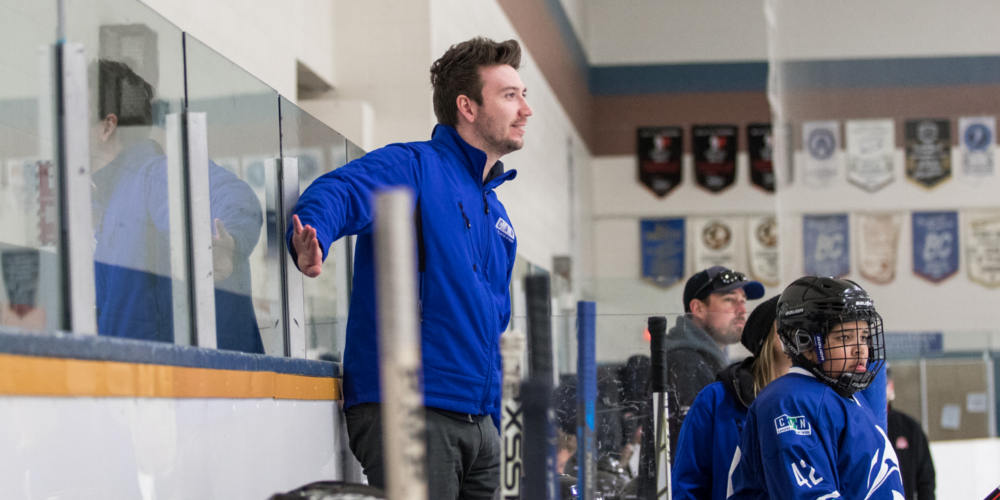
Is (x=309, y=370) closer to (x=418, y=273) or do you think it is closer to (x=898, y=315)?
(x=418, y=273)

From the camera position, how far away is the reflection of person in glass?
72.6 inches

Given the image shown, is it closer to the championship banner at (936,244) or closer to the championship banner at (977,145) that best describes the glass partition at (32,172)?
the championship banner at (936,244)

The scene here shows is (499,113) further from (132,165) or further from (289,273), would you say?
(132,165)

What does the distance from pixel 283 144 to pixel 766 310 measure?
1227 millimetres

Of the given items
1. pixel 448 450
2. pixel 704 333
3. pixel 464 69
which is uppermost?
pixel 464 69

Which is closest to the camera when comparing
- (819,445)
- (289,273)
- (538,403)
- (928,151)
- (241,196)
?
(538,403)

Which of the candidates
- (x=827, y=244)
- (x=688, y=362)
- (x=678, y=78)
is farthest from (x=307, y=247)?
(x=678, y=78)

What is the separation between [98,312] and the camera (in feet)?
5.81

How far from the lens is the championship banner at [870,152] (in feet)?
47.1

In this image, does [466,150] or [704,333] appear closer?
[466,150]

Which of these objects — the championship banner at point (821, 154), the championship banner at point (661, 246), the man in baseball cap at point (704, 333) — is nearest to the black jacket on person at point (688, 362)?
the man in baseball cap at point (704, 333)

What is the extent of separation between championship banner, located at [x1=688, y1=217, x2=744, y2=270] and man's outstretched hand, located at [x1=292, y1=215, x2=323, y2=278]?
12.9m

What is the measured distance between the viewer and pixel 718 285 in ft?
12.3

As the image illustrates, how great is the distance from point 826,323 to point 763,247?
1255 centimetres
